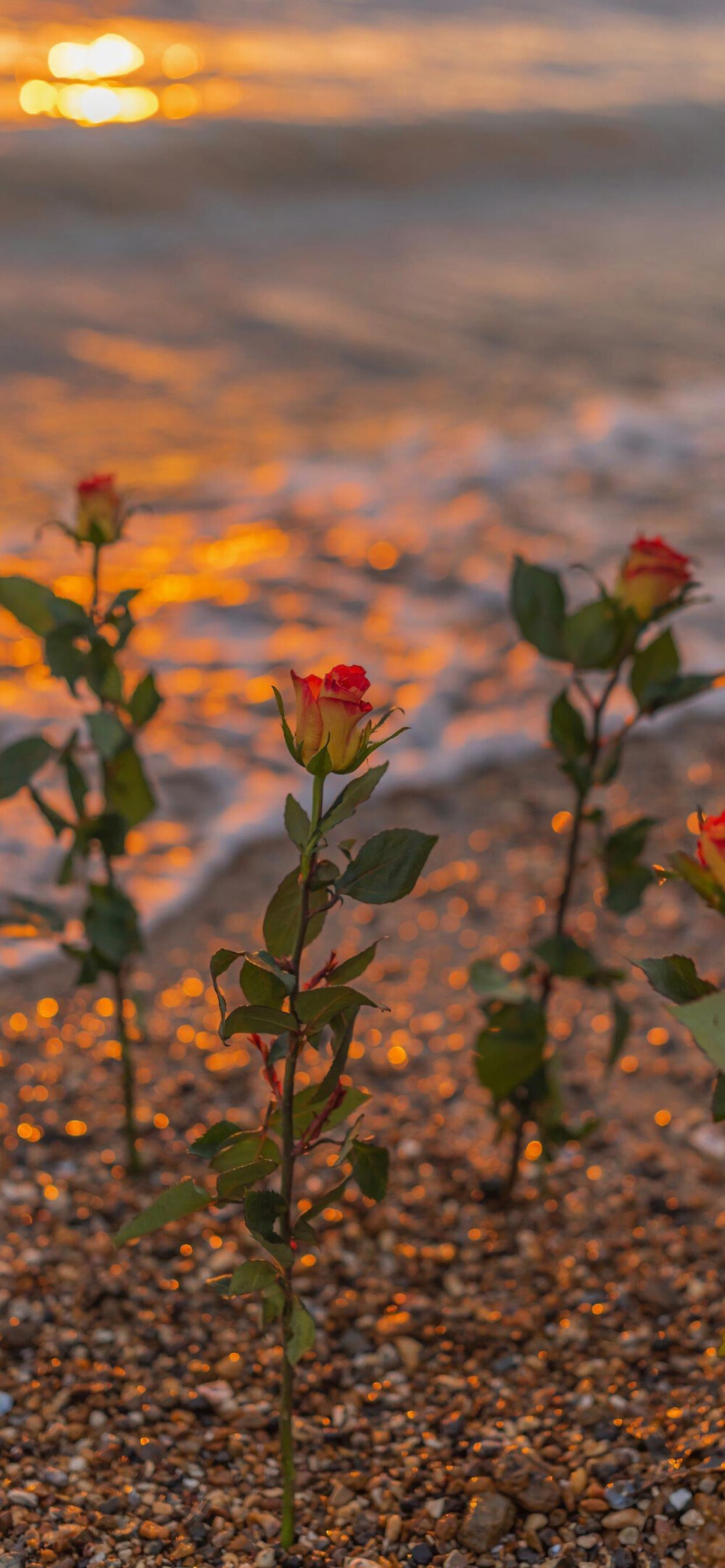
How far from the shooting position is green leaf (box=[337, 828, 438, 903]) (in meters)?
1.29

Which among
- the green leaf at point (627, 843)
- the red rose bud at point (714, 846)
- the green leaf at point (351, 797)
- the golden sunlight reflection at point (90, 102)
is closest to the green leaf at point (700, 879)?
the red rose bud at point (714, 846)

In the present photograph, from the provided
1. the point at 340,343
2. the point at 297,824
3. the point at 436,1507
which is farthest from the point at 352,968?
the point at 340,343

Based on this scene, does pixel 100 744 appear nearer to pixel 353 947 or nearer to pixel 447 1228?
pixel 447 1228

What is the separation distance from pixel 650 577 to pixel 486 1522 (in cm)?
104

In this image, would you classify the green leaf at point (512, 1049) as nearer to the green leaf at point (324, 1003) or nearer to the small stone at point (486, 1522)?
the small stone at point (486, 1522)

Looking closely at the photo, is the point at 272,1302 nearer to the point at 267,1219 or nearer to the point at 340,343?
the point at 267,1219

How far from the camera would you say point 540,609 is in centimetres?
183

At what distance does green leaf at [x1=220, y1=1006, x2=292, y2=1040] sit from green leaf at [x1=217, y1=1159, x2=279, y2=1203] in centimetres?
14

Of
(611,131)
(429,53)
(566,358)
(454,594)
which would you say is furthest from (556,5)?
(454,594)

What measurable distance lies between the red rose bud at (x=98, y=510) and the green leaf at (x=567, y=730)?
0.57 metres

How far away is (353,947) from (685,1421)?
136 centimetres

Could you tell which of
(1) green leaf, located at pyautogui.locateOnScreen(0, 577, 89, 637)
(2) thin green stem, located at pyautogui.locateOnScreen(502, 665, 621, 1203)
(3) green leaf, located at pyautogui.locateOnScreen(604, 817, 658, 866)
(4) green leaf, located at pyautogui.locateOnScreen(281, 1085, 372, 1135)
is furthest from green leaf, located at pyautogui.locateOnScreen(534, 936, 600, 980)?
(1) green leaf, located at pyautogui.locateOnScreen(0, 577, 89, 637)

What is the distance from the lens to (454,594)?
445 centimetres

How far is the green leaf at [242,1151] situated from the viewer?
1.44 meters
